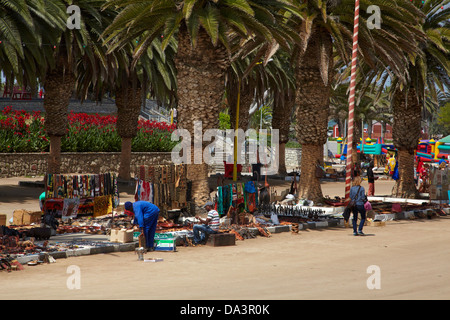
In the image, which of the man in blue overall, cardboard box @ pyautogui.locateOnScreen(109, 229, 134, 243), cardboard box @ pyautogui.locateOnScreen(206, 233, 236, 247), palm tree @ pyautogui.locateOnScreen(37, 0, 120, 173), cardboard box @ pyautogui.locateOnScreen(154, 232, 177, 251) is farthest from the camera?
palm tree @ pyautogui.locateOnScreen(37, 0, 120, 173)

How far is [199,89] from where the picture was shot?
2073 centimetres

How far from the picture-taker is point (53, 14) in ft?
81.3

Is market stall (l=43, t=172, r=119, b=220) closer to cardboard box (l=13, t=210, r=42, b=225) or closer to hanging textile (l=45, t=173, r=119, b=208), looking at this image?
hanging textile (l=45, t=173, r=119, b=208)

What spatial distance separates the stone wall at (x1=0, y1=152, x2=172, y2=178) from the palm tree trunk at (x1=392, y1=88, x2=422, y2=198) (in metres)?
16.2

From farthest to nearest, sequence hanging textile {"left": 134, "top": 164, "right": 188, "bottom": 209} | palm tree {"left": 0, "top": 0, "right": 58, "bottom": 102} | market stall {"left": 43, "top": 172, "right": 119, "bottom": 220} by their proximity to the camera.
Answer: palm tree {"left": 0, "top": 0, "right": 58, "bottom": 102} → hanging textile {"left": 134, "top": 164, "right": 188, "bottom": 209} → market stall {"left": 43, "top": 172, "right": 119, "bottom": 220}

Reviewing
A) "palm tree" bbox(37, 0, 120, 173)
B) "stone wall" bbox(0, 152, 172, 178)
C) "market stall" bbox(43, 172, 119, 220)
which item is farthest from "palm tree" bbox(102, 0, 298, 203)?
"stone wall" bbox(0, 152, 172, 178)

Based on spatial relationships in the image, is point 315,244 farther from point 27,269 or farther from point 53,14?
point 53,14

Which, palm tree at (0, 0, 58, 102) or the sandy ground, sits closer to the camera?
the sandy ground

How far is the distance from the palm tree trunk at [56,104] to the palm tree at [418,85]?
44.3 feet

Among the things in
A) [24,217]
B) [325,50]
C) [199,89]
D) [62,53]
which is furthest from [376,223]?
[62,53]

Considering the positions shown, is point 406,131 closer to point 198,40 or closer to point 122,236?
point 198,40

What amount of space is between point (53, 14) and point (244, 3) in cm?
886

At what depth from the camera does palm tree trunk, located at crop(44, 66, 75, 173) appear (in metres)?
27.5

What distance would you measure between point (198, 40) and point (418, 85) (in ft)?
35.9
